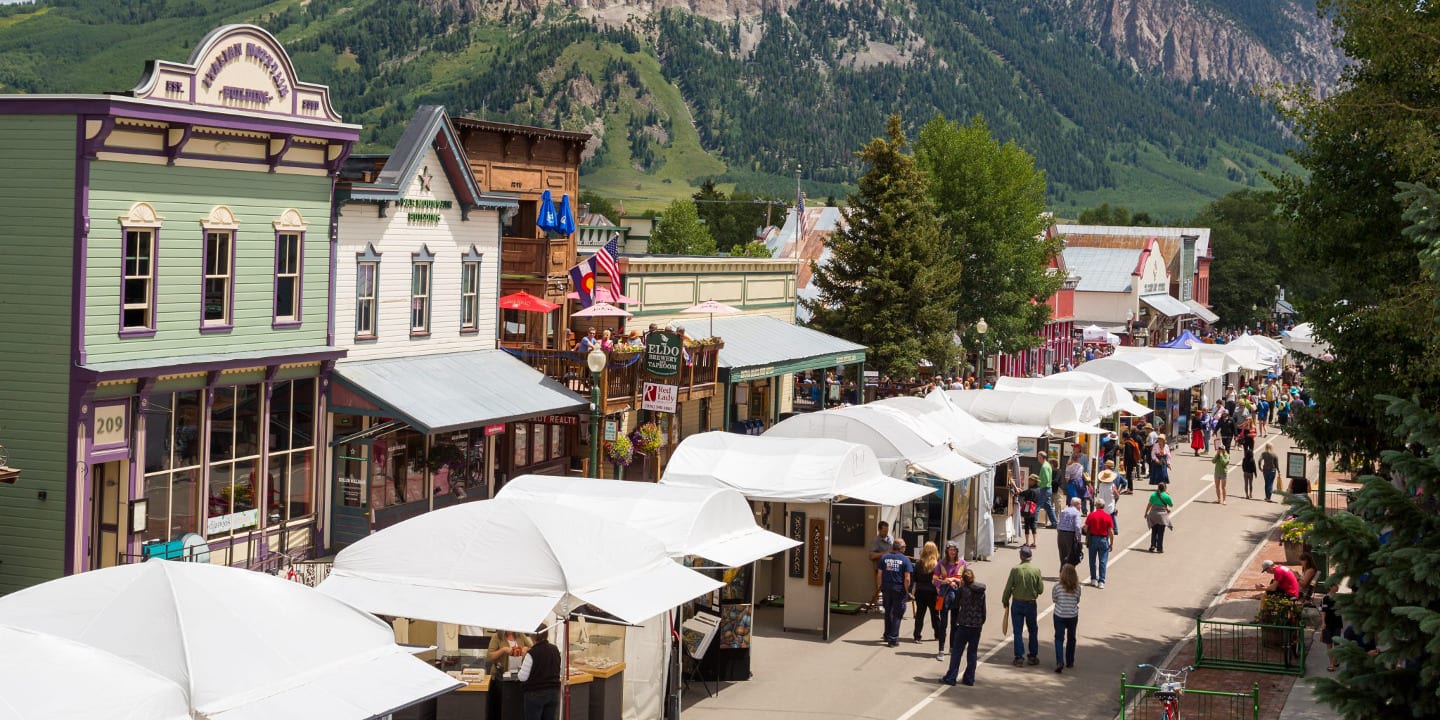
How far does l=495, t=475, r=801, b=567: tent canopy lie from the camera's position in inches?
707

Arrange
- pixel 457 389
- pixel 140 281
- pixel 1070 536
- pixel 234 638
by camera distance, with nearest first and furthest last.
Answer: pixel 234 638, pixel 140 281, pixel 1070 536, pixel 457 389

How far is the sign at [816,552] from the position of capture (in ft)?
72.1

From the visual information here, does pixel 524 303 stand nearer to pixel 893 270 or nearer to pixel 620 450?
pixel 620 450

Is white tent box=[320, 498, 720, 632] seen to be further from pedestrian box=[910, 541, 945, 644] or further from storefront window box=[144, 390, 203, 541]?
storefront window box=[144, 390, 203, 541]

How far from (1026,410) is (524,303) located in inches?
440

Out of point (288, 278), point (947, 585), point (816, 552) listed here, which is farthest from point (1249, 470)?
point (288, 278)

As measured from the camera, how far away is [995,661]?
21.2 meters

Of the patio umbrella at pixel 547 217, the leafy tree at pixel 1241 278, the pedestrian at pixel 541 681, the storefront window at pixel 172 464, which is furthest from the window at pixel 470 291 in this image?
the leafy tree at pixel 1241 278

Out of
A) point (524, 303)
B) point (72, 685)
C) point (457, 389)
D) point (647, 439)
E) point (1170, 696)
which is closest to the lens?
point (72, 685)

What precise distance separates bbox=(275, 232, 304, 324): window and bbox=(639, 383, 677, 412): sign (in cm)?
769

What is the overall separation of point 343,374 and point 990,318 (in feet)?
116

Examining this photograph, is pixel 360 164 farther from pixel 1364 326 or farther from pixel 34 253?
pixel 1364 326

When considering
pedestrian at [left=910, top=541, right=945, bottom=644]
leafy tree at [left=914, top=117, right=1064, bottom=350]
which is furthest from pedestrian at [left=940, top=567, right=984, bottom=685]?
leafy tree at [left=914, top=117, right=1064, bottom=350]

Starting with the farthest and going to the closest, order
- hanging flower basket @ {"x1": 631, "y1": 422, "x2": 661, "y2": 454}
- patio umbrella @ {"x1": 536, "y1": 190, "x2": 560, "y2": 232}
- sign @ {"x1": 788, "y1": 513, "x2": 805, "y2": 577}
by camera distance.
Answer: patio umbrella @ {"x1": 536, "y1": 190, "x2": 560, "y2": 232} → hanging flower basket @ {"x1": 631, "y1": 422, "x2": 661, "y2": 454} → sign @ {"x1": 788, "y1": 513, "x2": 805, "y2": 577}
